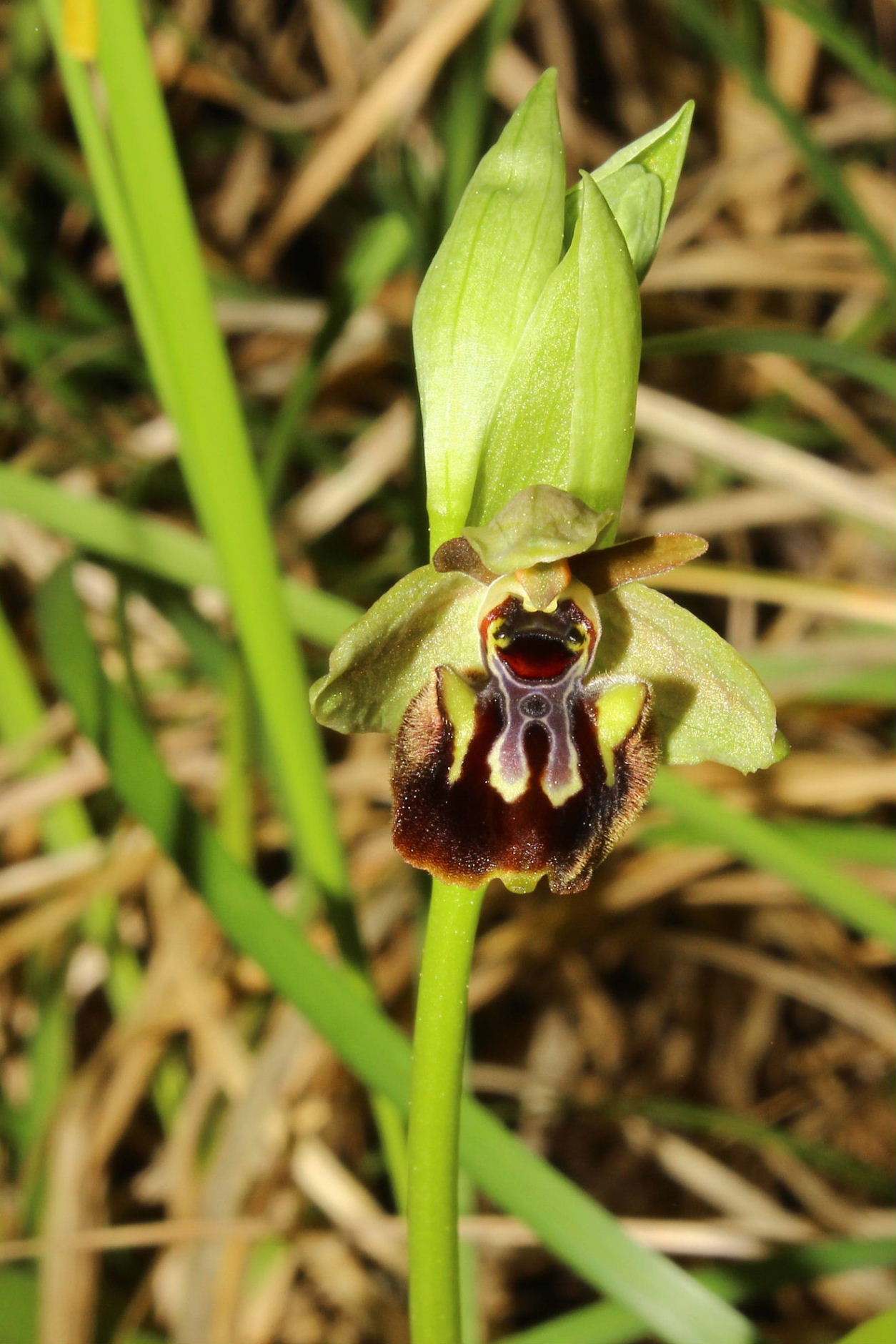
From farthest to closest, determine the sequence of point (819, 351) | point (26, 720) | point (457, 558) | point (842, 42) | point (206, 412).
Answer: point (26, 720) → point (819, 351) → point (842, 42) → point (206, 412) → point (457, 558)

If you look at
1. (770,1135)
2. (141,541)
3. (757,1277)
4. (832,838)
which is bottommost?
(770,1135)

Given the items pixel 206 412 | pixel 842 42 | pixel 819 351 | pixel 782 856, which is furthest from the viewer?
pixel 819 351

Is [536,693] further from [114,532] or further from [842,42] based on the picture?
[842,42]

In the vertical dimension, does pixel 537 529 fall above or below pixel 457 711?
above

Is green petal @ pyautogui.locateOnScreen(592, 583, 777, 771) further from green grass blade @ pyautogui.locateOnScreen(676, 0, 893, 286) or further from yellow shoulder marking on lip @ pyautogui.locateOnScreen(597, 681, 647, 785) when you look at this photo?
green grass blade @ pyautogui.locateOnScreen(676, 0, 893, 286)

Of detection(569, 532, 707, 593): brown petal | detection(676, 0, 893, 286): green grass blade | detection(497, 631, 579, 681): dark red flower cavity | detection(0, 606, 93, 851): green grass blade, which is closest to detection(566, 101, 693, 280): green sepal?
detection(569, 532, 707, 593): brown petal

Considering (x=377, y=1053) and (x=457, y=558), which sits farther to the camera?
(x=377, y=1053)

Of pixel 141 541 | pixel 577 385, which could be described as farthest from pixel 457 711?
pixel 141 541
